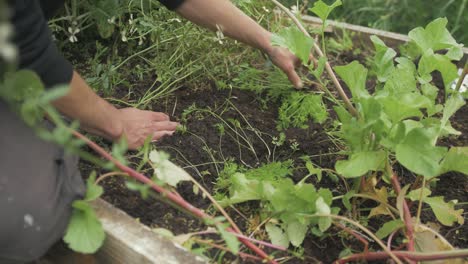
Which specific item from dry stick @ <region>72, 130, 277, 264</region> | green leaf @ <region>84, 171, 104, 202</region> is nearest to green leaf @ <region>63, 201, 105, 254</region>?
green leaf @ <region>84, 171, 104, 202</region>

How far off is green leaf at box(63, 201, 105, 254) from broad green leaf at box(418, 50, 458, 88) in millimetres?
1008

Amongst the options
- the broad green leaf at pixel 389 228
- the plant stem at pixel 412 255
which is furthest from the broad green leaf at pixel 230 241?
the broad green leaf at pixel 389 228

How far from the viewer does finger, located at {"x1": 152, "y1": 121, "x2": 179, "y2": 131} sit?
5.90 feet

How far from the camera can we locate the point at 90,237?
4.26 feet

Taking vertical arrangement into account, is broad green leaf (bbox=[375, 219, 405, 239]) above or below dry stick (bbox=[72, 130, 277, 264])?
below

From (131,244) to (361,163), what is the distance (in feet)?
1.95

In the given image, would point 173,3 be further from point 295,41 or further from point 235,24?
point 295,41

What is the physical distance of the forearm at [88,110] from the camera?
1.46 meters

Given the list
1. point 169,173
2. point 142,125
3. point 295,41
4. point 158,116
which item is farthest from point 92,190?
point 295,41

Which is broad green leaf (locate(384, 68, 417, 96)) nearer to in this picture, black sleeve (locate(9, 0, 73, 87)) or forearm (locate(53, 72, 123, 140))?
forearm (locate(53, 72, 123, 140))

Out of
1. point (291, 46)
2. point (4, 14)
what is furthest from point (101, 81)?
point (4, 14)

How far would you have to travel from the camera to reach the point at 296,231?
4.80ft

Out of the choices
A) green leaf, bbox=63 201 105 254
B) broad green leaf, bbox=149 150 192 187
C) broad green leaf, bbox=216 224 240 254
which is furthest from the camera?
broad green leaf, bbox=149 150 192 187

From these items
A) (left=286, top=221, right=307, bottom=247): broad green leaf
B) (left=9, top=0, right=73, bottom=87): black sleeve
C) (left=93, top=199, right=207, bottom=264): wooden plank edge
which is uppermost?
(left=9, top=0, right=73, bottom=87): black sleeve
